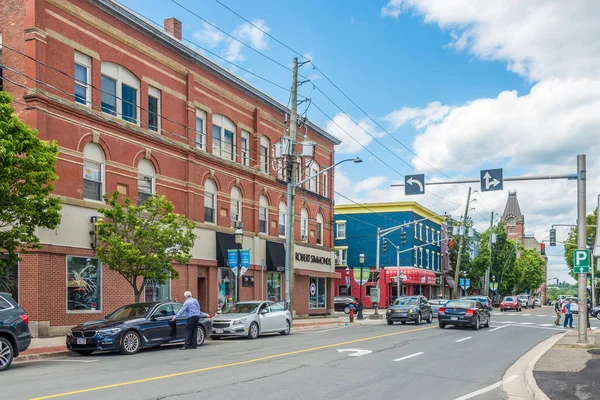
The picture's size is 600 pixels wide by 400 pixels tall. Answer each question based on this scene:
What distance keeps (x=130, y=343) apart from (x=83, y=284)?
735 cm

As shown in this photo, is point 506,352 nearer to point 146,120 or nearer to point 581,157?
point 581,157

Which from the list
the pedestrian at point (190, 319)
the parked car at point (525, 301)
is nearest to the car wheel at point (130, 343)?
the pedestrian at point (190, 319)

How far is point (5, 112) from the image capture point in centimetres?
1622

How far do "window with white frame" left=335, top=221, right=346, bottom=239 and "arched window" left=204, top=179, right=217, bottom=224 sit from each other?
1413 inches

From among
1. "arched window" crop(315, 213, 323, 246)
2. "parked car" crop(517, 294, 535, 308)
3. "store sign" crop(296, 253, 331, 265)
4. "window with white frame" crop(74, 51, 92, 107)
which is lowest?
"parked car" crop(517, 294, 535, 308)

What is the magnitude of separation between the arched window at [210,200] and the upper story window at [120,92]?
608 centimetres

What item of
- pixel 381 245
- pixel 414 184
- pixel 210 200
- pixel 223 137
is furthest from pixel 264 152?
pixel 381 245

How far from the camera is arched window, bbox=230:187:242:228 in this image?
3525 centimetres

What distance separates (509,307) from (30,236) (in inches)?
2222

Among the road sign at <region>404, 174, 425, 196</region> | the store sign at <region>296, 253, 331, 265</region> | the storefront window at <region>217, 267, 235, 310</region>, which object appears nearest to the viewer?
the road sign at <region>404, 174, 425, 196</region>

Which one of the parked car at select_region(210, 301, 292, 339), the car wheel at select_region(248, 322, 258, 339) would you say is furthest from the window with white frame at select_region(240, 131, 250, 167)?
the car wheel at select_region(248, 322, 258, 339)

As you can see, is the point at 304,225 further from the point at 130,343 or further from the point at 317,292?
the point at 130,343

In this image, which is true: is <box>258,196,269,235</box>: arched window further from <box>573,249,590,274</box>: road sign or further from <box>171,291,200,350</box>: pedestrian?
<box>573,249,590,274</box>: road sign

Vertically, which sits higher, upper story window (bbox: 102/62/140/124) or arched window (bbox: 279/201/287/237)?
upper story window (bbox: 102/62/140/124)
